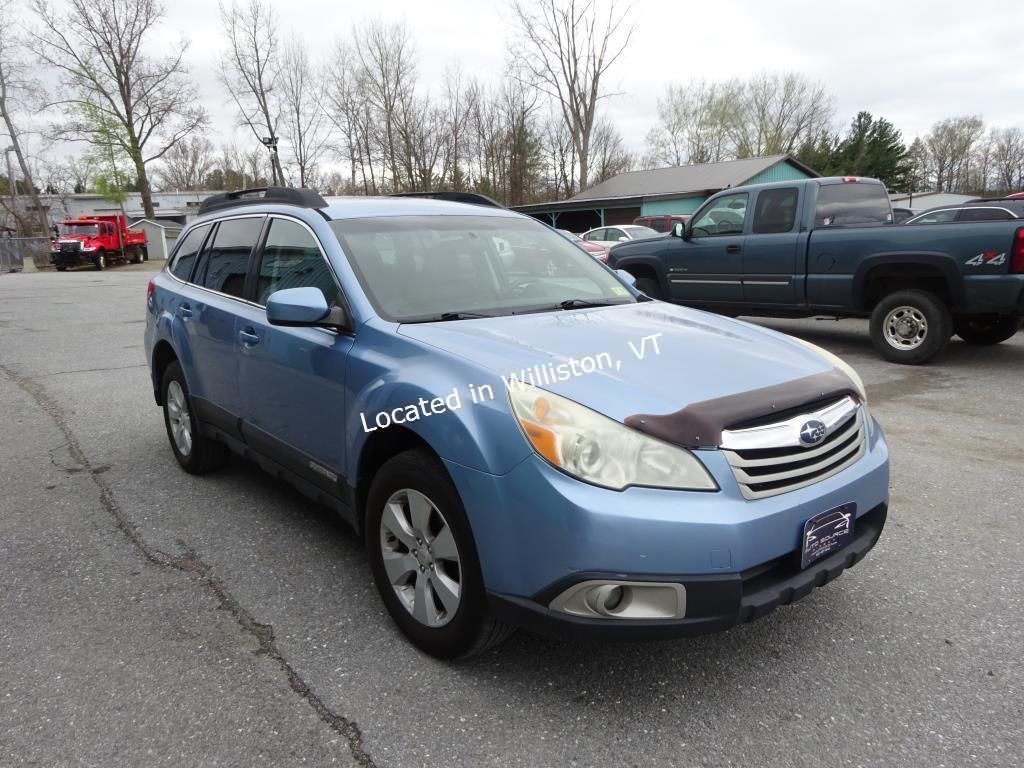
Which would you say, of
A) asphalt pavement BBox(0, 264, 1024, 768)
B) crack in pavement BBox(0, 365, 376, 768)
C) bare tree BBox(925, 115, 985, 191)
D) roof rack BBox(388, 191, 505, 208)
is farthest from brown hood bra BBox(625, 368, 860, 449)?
bare tree BBox(925, 115, 985, 191)

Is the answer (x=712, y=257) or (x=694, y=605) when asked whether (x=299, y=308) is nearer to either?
(x=694, y=605)

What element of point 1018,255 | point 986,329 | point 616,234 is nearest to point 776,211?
point 1018,255

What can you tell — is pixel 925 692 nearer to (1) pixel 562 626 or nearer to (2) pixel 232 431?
(1) pixel 562 626

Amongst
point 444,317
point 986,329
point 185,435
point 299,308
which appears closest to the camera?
point 299,308

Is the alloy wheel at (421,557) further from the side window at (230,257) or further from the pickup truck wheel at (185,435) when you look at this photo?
the pickup truck wheel at (185,435)

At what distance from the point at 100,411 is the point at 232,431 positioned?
10.5ft

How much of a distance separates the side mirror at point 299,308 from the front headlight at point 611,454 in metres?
1.15

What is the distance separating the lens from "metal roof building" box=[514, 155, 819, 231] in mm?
33906

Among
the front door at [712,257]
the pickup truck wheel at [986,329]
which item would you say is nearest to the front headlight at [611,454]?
the front door at [712,257]

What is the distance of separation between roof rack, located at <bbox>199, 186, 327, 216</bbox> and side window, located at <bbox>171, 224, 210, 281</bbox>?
0.16 m

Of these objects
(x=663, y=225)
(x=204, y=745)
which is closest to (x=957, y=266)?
(x=204, y=745)

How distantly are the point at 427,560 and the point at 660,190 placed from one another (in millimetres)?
35984

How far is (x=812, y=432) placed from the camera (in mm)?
2250

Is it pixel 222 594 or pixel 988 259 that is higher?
pixel 988 259
